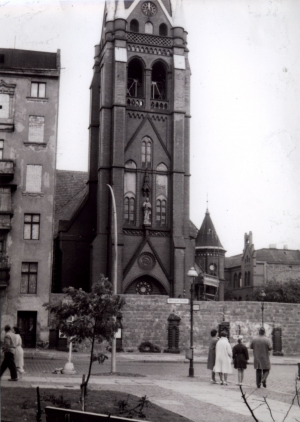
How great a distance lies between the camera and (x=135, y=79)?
5319cm

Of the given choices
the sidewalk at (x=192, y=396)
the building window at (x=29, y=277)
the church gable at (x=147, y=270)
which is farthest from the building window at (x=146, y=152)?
the sidewalk at (x=192, y=396)

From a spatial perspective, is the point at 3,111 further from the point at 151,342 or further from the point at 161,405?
the point at 161,405

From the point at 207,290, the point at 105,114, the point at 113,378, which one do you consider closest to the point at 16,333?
the point at 113,378

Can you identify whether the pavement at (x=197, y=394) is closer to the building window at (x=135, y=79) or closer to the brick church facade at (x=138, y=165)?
the brick church facade at (x=138, y=165)

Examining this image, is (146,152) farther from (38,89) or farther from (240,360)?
(240,360)

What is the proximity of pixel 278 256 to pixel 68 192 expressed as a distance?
42114 mm

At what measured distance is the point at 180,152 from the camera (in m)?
50.7

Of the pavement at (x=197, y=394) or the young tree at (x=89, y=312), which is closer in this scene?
the pavement at (x=197, y=394)

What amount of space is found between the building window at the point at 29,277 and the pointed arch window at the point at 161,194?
1417 centimetres

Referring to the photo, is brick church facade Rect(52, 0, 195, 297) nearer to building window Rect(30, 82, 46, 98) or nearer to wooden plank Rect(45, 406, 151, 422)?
building window Rect(30, 82, 46, 98)

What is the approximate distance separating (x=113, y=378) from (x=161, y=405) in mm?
6901

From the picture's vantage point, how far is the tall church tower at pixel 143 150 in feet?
160

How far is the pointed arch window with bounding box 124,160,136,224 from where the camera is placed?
4994cm

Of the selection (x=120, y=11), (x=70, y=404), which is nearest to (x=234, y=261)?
(x=120, y=11)
